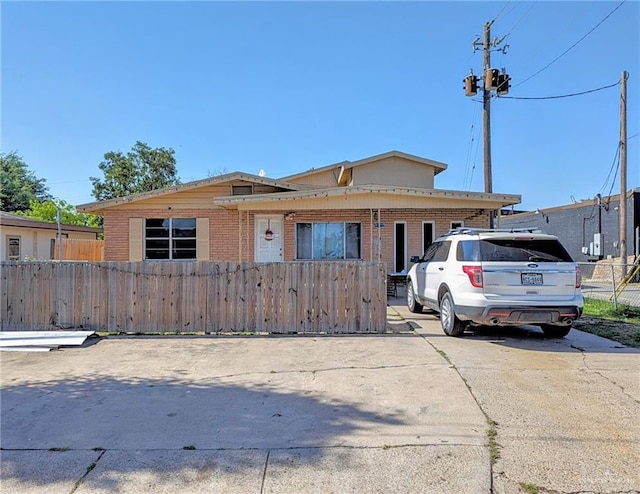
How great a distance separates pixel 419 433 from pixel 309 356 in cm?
280

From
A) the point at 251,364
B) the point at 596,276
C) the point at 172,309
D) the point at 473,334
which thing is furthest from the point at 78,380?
the point at 596,276

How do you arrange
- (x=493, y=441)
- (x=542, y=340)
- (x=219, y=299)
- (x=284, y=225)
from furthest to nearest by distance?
(x=284, y=225) < (x=219, y=299) < (x=542, y=340) < (x=493, y=441)

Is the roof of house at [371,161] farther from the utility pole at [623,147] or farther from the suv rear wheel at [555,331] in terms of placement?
the suv rear wheel at [555,331]

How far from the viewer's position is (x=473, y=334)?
7898 mm

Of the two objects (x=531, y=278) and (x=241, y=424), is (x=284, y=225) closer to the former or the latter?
(x=531, y=278)

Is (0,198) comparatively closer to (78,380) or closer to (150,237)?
(150,237)

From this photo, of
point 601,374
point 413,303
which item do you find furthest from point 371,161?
point 601,374

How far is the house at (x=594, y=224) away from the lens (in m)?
24.4

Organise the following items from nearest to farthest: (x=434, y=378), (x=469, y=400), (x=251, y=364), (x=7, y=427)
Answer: (x=7, y=427) < (x=469, y=400) < (x=434, y=378) < (x=251, y=364)

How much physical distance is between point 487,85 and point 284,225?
10201 mm

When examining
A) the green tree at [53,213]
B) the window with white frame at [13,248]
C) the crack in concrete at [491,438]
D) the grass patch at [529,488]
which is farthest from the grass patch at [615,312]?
the green tree at [53,213]

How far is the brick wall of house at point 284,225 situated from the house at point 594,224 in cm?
1518

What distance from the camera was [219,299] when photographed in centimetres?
795

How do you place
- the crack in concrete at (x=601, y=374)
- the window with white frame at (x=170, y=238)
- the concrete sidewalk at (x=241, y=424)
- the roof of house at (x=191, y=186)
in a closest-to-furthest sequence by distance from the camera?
the concrete sidewalk at (x=241, y=424) < the crack in concrete at (x=601, y=374) < the roof of house at (x=191, y=186) < the window with white frame at (x=170, y=238)
